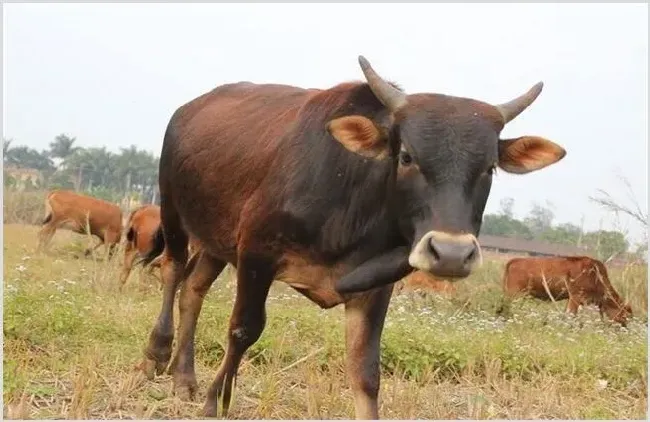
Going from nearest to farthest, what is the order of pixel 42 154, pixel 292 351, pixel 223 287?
pixel 292 351
pixel 223 287
pixel 42 154

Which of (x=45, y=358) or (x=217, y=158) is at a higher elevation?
(x=217, y=158)

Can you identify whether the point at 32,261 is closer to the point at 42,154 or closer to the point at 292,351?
the point at 292,351

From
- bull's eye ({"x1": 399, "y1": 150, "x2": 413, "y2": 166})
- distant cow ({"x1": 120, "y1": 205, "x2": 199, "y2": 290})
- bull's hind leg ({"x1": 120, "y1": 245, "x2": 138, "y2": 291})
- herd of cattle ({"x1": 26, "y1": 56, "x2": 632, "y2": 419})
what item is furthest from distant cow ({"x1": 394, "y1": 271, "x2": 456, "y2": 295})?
bull's eye ({"x1": 399, "y1": 150, "x2": 413, "y2": 166})

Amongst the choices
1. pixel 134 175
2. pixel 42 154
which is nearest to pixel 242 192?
pixel 134 175

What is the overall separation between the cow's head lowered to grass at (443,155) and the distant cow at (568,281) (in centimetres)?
1040

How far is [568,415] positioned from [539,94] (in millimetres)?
2462

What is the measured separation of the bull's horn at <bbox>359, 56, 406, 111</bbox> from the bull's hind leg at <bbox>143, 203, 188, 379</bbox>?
2529 mm

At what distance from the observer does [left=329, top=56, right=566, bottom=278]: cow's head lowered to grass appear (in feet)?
11.6

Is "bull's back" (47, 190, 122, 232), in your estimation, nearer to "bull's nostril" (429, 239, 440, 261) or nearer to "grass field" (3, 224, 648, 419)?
"grass field" (3, 224, 648, 419)

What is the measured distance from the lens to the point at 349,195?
4.36m

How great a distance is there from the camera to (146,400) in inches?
205

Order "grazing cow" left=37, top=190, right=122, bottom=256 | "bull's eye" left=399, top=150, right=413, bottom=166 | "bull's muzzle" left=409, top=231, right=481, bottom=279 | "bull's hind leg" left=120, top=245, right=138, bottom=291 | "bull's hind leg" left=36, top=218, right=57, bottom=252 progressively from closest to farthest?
"bull's muzzle" left=409, top=231, right=481, bottom=279 < "bull's eye" left=399, top=150, right=413, bottom=166 < "bull's hind leg" left=120, top=245, right=138, bottom=291 < "bull's hind leg" left=36, top=218, right=57, bottom=252 < "grazing cow" left=37, top=190, right=122, bottom=256

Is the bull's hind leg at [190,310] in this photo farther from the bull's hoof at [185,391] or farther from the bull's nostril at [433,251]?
the bull's nostril at [433,251]

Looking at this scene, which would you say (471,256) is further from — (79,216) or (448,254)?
(79,216)
